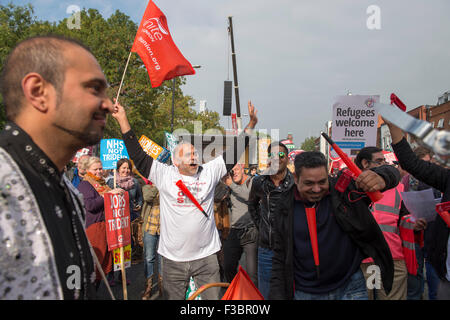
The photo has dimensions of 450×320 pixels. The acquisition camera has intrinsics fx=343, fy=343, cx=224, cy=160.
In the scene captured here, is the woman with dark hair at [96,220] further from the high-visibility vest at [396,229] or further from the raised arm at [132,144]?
the high-visibility vest at [396,229]

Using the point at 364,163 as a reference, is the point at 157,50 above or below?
above

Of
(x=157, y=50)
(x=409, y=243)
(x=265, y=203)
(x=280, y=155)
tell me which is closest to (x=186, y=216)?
(x=265, y=203)

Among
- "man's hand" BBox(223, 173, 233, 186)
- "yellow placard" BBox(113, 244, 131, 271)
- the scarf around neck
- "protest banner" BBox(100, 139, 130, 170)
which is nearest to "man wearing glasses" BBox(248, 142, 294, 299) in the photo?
"man's hand" BBox(223, 173, 233, 186)

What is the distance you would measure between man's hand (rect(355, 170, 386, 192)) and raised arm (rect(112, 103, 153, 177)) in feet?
6.94

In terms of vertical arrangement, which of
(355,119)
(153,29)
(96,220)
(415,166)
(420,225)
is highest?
(153,29)

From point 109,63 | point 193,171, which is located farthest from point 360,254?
point 109,63

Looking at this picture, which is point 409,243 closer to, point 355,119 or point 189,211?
point 189,211

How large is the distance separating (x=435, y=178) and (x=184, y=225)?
2336mm

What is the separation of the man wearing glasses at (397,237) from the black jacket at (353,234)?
1345mm

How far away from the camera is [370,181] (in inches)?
88.7

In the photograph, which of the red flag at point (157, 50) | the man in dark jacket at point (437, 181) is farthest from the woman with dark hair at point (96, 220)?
the man in dark jacket at point (437, 181)

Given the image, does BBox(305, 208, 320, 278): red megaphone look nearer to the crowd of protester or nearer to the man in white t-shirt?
the crowd of protester

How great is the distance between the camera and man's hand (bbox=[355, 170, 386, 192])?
7.34ft

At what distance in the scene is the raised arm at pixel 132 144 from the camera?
320cm
